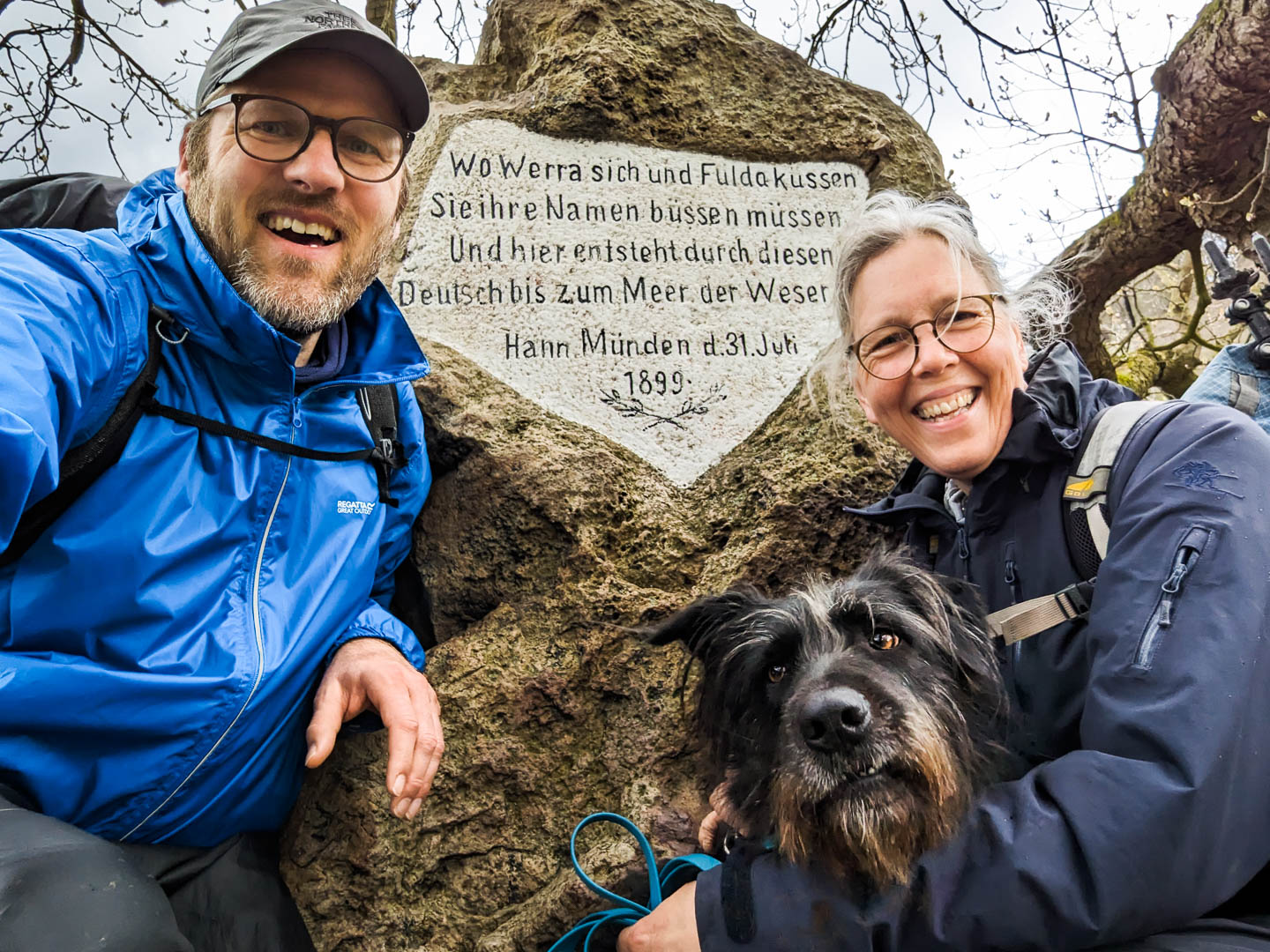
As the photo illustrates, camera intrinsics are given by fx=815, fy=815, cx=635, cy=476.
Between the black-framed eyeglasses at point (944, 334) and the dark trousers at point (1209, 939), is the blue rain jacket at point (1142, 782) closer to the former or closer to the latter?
the dark trousers at point (1209, 939)

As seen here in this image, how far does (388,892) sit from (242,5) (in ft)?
19.3

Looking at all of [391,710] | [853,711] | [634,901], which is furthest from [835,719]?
[391,710]

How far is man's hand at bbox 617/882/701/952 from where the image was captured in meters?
1.71

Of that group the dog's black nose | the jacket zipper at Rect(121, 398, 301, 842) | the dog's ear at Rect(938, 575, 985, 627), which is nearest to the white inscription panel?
the jacket zipper at Rect(121, 398, 301, 842)

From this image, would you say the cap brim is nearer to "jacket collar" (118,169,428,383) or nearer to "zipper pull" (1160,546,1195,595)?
"jacket collar" (118,169,428,383)

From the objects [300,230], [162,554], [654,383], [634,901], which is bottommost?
[634,901]

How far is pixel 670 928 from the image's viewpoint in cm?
175

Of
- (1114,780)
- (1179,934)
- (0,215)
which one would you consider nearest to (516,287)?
(0,215)

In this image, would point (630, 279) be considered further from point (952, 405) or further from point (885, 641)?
point (885, 641)

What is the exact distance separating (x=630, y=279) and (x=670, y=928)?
7.98 feet

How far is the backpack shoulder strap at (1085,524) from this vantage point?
181 cm

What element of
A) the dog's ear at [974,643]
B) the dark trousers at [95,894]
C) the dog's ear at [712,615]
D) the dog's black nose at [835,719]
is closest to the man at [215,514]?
the dark trousers at [95,894]

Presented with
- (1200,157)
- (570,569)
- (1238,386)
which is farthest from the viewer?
(1200,157)

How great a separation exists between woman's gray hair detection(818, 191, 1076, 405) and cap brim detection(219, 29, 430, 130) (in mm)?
1350
